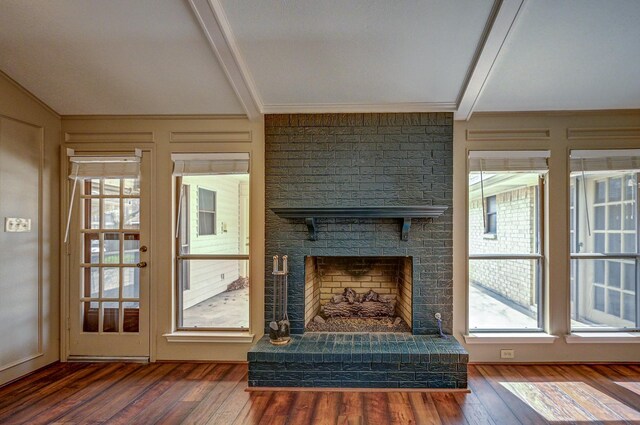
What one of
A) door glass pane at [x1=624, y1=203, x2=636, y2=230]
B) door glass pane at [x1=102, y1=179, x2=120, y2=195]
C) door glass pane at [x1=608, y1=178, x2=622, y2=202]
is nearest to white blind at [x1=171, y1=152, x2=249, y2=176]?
door glass pane at [x1=102, y1=179, x2=120, y2=195]

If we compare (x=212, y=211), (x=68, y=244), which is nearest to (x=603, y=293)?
(x=212, y=211)

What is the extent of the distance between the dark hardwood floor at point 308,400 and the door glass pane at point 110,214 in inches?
53.7

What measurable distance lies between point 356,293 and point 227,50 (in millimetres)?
2575

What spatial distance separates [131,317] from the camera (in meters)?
3.46

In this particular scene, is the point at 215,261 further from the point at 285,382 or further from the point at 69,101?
the point at 69,101

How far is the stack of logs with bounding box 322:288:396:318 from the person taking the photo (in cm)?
359

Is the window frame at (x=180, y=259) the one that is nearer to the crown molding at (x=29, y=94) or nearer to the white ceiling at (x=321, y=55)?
the white ceiling at (x=321, y=55)

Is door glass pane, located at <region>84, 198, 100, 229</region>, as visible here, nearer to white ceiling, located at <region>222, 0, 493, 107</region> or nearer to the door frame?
the door frame

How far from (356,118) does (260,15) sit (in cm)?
130

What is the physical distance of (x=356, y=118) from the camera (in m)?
3.25

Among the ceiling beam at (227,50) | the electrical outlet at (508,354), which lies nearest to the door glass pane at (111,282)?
the ceiling beam at (227,50)

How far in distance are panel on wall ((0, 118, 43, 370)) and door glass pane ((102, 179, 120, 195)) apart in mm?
530

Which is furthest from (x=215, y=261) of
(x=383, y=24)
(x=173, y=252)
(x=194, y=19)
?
(x=383, y=24)

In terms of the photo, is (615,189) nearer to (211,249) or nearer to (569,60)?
(569,60)
